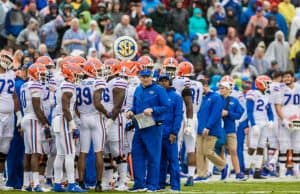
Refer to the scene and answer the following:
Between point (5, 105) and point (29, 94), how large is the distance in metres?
0.61

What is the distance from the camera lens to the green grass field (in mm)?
22188

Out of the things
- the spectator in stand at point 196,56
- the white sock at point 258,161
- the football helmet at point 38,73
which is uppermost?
the spectator in stand at point 196,56

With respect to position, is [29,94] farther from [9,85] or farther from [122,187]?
[122,187]

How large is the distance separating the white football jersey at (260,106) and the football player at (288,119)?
1.35 ft

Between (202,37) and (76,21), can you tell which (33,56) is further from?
(202,37)

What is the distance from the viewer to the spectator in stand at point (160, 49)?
107ft

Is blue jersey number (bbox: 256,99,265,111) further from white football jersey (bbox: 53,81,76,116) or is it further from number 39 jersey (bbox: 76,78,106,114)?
white football jersey (bbox: 53,81,76,116)

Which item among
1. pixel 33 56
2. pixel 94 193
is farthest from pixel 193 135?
pixel 33 56

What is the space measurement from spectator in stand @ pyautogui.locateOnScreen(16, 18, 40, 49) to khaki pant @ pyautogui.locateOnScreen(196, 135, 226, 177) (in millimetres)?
6432

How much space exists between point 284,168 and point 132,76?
4570mm

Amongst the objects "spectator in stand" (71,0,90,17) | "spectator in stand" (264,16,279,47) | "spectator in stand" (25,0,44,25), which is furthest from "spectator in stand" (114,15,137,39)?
"spectator in stand" (264,16,279,47)

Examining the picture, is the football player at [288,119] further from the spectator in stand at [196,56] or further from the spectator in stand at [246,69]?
the spectator in stand at [196,56]

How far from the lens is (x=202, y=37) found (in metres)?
34.4

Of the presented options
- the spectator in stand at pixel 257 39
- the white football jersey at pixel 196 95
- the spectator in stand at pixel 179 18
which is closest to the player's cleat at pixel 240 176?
the white football jersey at pixel 196 95
